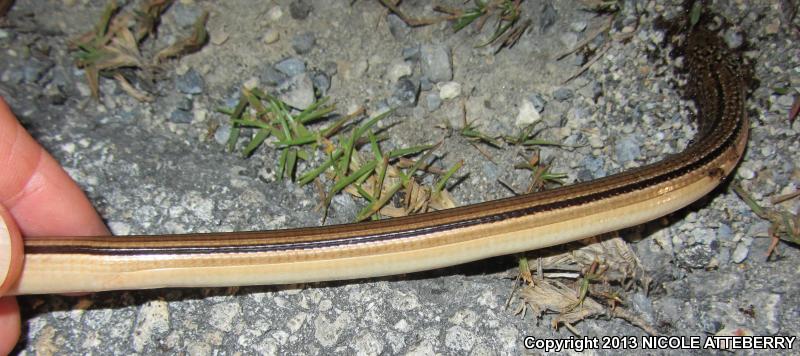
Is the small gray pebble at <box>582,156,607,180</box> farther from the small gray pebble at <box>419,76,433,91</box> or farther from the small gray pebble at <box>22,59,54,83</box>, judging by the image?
the small gray pebble at <box>22,59,54,83</box>

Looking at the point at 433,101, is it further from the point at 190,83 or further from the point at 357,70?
the point at 190,83

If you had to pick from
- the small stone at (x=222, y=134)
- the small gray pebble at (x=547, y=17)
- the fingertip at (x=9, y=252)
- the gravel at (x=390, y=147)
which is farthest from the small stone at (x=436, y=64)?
the fingertip at (x=9, y=252)

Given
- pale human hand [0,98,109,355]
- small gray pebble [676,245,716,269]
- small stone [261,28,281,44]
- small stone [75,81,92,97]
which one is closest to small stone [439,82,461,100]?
small stone [261,28,281,44]

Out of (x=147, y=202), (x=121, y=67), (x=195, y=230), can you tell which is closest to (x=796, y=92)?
(x=195, y=230)

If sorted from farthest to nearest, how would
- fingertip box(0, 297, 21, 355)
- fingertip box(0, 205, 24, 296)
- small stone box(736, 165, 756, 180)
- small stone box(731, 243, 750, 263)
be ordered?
small stone box(736, 165, 756, 180) → small stone box(731, 243, 750, 263) → fingertip box(0, 297, 21, 355) → fingertip box(0, 205, 24, 296)

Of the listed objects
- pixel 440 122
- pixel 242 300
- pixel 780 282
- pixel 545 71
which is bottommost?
pixel 242 300

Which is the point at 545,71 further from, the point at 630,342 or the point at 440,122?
the point at 630,342
